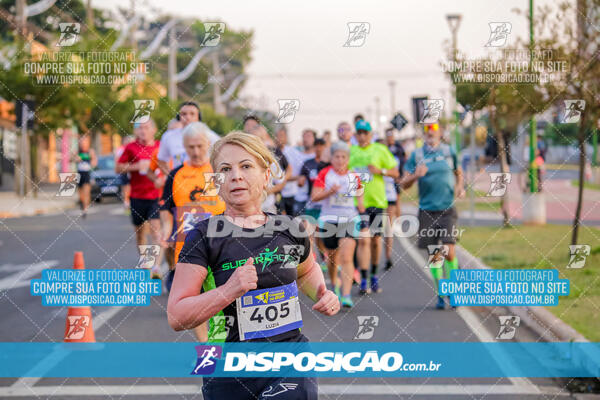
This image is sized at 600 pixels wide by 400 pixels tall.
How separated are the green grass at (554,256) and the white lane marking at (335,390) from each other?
1122mm

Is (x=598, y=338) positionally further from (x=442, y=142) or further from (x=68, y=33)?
(x=68, y=33)

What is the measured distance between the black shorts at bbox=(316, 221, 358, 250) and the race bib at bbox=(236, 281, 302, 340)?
566 cm

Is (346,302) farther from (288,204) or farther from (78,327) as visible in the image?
(288,204)

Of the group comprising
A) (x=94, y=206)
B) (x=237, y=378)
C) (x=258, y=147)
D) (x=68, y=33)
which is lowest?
(x=94, y=206)

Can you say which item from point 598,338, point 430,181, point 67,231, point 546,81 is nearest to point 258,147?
point 598,338

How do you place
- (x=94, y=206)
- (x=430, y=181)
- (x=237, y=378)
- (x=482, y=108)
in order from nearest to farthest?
(x=237, y=378) → (x=430, y=181) → (x=482, y=108) → (x=94, y=206)

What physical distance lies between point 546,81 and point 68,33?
6.42 meters

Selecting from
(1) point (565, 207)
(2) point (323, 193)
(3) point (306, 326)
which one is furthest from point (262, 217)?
(1) point (565, 207)

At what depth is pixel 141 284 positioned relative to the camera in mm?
7703

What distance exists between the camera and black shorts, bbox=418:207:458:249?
30.4 ft

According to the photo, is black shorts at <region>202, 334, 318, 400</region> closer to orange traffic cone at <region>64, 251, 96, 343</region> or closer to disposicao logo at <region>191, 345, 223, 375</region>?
disposicao logo at <region>191, 345, 223, 375</region>

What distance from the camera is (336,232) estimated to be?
8984mm

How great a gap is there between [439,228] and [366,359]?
477 centimetres

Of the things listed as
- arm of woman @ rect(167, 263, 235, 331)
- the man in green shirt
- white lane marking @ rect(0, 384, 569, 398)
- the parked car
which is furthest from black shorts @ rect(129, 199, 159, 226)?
the parked car
